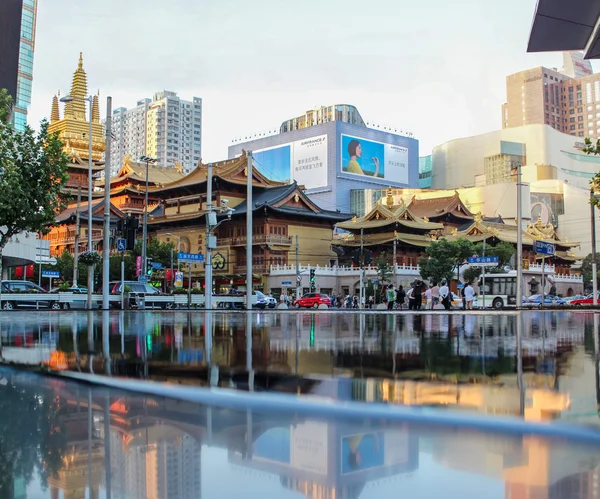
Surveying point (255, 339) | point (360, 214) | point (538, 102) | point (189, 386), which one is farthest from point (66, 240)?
point (538, 102)

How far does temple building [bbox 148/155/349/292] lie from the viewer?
63531 millimetres

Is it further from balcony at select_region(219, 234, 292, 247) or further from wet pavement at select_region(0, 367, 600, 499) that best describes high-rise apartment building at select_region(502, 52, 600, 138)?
wet pavement at select_region(0, 367, 600, 499)


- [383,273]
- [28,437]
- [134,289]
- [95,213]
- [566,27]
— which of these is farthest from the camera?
[95,213]

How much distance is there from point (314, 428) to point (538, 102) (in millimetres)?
177947

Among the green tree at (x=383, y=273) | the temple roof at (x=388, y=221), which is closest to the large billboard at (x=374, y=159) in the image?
the temple roof at (x=388, y=221)

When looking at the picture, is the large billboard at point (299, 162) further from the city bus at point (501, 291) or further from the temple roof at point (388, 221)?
the city bus at point (501, 291)

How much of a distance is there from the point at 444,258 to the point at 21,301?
3413 cm

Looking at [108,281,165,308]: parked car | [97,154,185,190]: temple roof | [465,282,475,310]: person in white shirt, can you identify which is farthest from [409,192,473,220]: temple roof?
[465,282,475,310]: person in white shirt

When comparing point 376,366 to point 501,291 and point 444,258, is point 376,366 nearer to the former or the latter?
point 501,291

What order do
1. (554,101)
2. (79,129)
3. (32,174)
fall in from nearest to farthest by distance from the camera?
(32,174) < (79,129) < (554,101)

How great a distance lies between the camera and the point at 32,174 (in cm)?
2045

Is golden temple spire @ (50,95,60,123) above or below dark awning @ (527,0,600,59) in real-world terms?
above

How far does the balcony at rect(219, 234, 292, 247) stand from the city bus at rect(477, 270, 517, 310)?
18.8m

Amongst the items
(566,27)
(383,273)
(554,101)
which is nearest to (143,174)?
(383,273)
